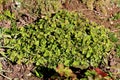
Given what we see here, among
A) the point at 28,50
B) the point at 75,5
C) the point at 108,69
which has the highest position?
the point at 75,5

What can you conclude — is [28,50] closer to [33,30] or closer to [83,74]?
[33,30]

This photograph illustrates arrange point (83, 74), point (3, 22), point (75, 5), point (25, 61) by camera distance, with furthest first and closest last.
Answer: point (75, 5) < point (3, 22) < point (25, 61) < point (83, 74)

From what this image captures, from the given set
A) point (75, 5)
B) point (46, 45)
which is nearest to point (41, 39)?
point (46, 45)

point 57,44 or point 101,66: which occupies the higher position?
point 57,44
